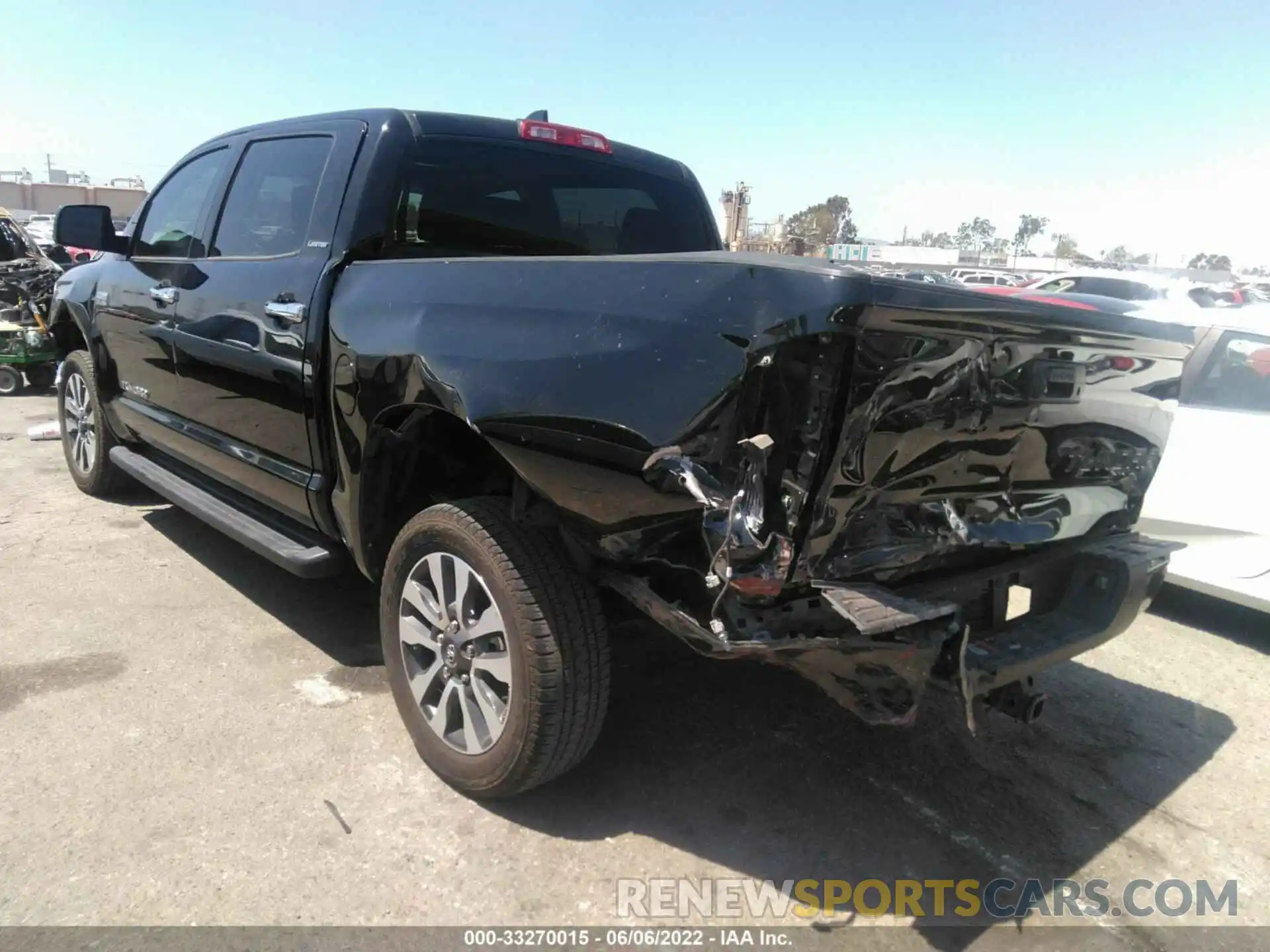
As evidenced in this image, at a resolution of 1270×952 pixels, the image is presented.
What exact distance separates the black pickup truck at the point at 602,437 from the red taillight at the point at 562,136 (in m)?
0.01

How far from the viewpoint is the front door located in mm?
4109

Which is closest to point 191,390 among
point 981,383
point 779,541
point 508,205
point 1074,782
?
point 508,205

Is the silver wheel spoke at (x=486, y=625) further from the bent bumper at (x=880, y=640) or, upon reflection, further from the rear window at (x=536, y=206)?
the rear window at (x=536, y=206)

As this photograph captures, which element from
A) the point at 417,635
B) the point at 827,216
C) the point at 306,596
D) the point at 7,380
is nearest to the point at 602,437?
the point at 417,635

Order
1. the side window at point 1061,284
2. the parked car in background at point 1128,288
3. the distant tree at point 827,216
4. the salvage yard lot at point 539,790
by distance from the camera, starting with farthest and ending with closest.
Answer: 1. the distant tree at point 827,216
2. the side window at point 1061,284
3. the parked car in background at point 1128,288
4. the salvage yard lot at point 539,790

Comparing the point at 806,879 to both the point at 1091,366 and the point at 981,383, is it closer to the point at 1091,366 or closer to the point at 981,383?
the point at 981,383

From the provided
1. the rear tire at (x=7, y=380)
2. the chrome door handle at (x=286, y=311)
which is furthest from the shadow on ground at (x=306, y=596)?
the rear tire at (x=7, y=380)

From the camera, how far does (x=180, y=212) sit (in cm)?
441

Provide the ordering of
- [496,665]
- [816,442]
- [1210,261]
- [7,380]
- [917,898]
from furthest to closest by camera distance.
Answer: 1. [1210,261]
2. [7,380]
3. [496,665]
4. [917,898]
5. [816,442]

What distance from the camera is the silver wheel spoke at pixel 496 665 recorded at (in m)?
2.52

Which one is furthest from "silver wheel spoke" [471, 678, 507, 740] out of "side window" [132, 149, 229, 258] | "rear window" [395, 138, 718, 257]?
"side window" [132, 149, 229, 258]

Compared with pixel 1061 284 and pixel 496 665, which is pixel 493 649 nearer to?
pixel 496 665

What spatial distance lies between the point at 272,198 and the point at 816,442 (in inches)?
109

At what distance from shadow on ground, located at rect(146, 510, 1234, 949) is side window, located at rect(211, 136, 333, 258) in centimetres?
164
